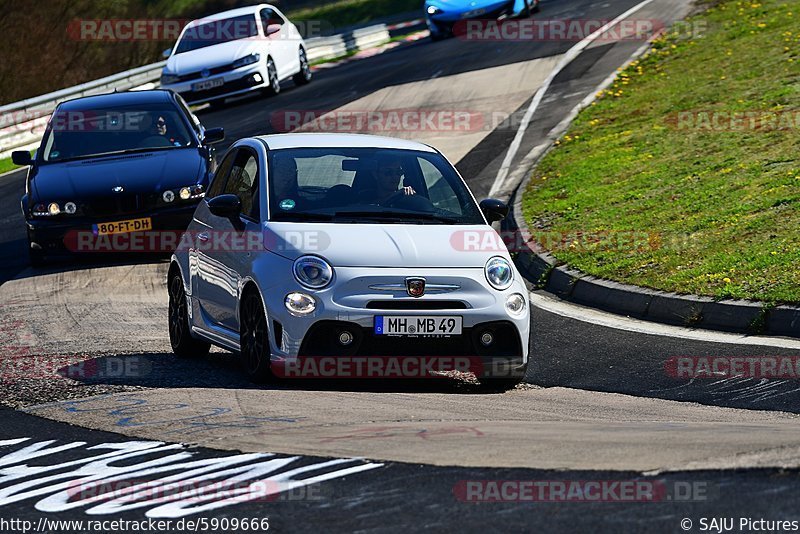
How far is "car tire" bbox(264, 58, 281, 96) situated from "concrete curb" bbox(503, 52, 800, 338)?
14.7 meters

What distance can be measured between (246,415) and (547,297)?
628 centimetres

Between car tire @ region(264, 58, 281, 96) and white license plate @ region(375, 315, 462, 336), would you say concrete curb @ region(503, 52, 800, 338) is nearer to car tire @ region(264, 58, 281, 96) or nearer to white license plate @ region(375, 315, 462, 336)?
white license plate @ region(375, 315, 462, 336)

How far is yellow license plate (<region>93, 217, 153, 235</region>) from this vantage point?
1544 centimetres

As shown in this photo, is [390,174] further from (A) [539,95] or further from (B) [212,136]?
(A) [539,95]

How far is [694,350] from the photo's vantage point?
10.5m

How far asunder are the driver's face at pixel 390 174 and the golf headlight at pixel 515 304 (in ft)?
4.15

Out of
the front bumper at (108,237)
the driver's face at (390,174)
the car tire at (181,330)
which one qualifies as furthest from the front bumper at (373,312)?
the front bumper at (108,237)

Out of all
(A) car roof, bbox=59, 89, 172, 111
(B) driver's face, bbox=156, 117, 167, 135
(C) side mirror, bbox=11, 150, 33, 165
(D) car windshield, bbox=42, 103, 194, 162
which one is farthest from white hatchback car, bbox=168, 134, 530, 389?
(A) car roof, bbox=59, 89, 172, 111

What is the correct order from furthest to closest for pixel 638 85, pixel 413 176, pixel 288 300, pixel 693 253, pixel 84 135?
pixel 638 85
pixel 84 135
pixel 693 253
pixel 413 176
pixel 288 300

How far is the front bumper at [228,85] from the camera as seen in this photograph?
Result: 1147 inches

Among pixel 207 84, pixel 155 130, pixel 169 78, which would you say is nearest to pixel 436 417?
pixel 155 130

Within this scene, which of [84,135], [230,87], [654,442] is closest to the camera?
[654,442]

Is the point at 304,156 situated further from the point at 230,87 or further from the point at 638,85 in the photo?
the point at 230,87

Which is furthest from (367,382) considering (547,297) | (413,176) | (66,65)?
(66,65)
